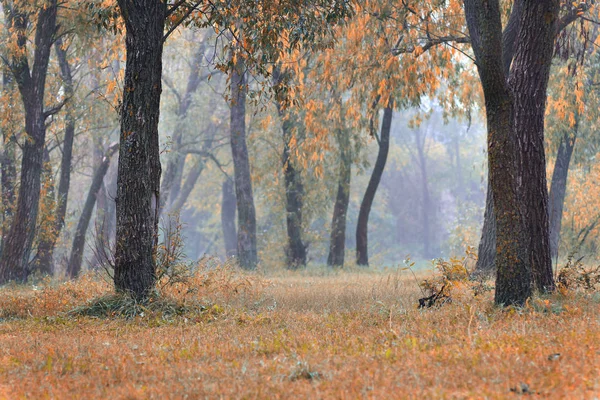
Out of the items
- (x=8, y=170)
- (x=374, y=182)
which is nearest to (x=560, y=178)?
(x=374, y=182)

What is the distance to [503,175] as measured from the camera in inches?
341

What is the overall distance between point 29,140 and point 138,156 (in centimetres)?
847

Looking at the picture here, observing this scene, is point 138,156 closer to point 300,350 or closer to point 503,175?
point 300,350

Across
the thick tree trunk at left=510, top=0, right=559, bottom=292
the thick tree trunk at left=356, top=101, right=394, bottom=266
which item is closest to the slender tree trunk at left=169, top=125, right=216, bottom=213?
the thick tree trunk at left=356, top=101, right=394, bottom=266

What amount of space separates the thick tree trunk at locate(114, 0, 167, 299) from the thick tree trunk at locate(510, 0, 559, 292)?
515 centimetres

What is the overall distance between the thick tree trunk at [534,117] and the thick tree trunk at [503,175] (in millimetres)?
1089

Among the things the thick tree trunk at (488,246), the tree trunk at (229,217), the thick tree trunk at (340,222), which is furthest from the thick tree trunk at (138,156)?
the tree trunk at (229,217)

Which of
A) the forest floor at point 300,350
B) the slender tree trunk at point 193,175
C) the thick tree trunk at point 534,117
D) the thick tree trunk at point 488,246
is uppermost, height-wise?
the slender tree trunk at point 193,175

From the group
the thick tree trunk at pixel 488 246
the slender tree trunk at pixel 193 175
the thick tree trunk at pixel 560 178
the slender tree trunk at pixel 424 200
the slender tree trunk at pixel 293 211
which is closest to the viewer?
the thick tree trunk at pixel 488 246

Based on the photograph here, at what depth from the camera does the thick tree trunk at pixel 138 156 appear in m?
10.2

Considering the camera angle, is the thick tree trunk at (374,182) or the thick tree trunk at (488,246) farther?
the thick tree trunk at (374,182)

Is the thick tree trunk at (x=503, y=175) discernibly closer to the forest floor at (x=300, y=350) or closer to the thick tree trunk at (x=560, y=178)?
the forest floor at (x=300, y=350)

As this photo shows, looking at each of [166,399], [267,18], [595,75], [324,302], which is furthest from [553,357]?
[595,75]

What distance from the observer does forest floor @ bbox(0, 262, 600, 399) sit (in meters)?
5.11
